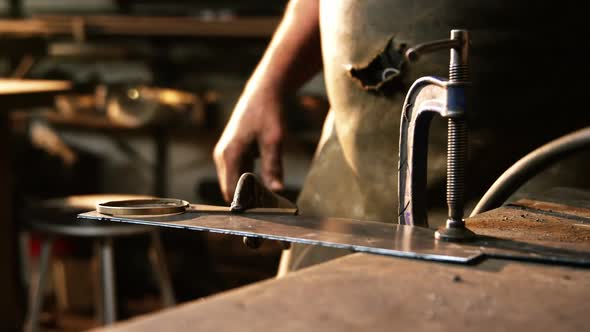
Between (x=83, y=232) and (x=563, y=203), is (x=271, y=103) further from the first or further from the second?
(x=83, y=232)

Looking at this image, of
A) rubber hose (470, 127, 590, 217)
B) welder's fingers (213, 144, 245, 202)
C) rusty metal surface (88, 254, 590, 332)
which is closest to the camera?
rusty metal surface (88, 254, 590, 332)

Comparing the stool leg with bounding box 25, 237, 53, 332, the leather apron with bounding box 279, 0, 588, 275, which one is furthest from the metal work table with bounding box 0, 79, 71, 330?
the leather apron with bounding box 279, 0, 588, 275

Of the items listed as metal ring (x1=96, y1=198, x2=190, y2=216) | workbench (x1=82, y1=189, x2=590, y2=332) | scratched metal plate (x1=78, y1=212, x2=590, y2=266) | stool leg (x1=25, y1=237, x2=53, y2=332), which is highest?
metal ring (x1=96, y1=198, x2=190, y2=216)

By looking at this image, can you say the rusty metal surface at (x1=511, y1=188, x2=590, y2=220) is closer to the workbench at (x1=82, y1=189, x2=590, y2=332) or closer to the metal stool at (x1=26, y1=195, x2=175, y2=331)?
the workbench at (x1=82, y1=189, x2=590, y2=332)

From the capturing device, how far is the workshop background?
10.8 ft

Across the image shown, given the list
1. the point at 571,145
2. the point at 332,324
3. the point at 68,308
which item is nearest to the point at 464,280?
the point at 332,324

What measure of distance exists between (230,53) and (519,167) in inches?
121

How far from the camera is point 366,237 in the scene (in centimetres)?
75

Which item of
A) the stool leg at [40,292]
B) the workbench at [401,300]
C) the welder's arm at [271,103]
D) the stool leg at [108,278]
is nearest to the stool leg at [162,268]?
the stool leg at [108,278]

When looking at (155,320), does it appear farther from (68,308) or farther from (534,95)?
(68,308)

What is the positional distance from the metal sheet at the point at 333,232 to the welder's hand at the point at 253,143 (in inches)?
17.1

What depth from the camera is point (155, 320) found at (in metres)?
0.52

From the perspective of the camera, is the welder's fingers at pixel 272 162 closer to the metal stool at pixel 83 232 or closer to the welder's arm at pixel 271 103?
the welder's arm at pixel 271 103

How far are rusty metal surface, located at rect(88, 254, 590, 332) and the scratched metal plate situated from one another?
0.02 m
